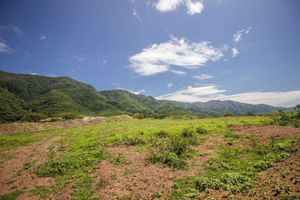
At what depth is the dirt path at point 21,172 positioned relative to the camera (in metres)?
12.9

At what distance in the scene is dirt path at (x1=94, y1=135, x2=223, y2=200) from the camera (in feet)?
35.3

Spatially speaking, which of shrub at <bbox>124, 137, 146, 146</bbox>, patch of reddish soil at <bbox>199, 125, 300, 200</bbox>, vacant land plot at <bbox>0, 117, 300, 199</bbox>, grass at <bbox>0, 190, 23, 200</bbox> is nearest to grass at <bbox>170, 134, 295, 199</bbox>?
vacant land plot at <bbox>0, 117, 300, 199</bbox>

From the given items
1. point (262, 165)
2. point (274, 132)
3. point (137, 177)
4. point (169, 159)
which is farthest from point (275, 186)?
point (274, 132)

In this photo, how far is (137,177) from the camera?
41.9 ft

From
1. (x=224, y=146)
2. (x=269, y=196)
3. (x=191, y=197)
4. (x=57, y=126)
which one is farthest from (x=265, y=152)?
(x=57, y=126)

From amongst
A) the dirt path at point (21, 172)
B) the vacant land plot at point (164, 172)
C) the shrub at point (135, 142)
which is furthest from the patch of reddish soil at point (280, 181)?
the dirt path at point (21, 172)

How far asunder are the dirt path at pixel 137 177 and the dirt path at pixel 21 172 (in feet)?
12.8

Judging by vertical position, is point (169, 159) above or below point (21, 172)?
above

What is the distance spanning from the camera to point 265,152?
15.2 metres

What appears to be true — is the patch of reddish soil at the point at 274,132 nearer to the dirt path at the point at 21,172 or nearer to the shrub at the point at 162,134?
the shrub at the point at 162,134

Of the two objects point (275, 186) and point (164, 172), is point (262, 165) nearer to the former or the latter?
point (275, 186)

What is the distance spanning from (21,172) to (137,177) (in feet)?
31.8

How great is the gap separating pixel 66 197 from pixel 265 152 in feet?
48.1

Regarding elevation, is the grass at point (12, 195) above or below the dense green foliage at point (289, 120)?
below
